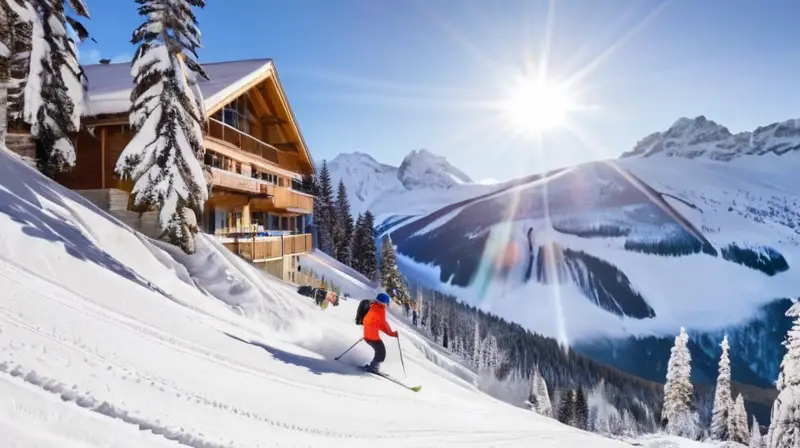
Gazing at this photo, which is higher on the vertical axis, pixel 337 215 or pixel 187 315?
pixel 337 215

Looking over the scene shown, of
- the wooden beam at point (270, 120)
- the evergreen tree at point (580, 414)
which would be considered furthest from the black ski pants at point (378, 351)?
the evergreen tree at point (580, 414)

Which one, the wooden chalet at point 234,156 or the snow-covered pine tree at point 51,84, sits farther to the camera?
the wooden chalet at point 234,156

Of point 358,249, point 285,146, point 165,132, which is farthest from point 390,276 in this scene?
point 165,132

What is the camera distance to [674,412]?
1887 inches

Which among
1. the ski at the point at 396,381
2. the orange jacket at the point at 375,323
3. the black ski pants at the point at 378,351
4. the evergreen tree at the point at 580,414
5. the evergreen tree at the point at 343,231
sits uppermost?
the evergreen tree at the point at 343,231

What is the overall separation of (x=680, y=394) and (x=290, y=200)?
149 feet

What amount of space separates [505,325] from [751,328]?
14430 centimetres

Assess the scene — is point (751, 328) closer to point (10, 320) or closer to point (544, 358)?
point (544, 358)

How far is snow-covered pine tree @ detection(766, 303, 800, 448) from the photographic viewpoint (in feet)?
74.4

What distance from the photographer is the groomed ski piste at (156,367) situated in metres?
3.96

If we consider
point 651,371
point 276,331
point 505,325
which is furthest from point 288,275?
point 651,371

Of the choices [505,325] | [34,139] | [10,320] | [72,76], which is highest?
[72,76]

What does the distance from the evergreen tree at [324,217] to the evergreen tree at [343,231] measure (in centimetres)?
74

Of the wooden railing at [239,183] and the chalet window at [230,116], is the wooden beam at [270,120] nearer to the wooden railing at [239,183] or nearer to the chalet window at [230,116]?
the chalet window at [230,116]
